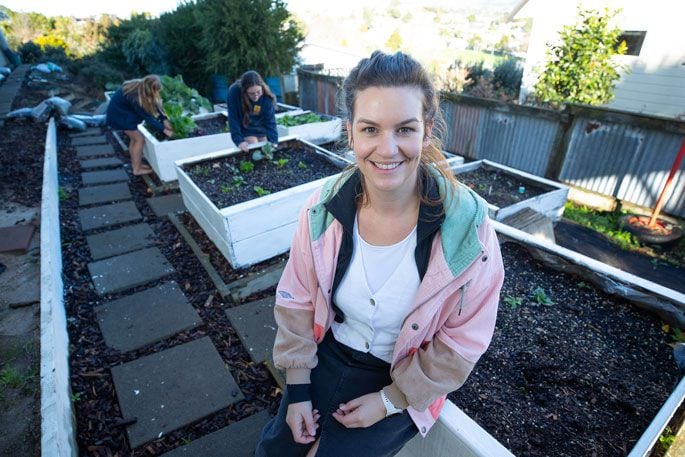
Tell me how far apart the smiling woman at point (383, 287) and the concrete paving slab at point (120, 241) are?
10.5 feet

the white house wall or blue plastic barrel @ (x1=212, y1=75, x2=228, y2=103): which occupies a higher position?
the white house wall

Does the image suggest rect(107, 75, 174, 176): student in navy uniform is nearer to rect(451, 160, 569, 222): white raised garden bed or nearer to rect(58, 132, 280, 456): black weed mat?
rect(58, 132, 280, 456): black weed mat

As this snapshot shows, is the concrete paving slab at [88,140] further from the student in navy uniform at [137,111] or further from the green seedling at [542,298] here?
the green seedling at [542,298]

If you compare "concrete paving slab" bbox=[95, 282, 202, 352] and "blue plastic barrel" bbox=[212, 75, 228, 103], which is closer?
"concrete paving slab" bbox=[95, 282, 202, 352]

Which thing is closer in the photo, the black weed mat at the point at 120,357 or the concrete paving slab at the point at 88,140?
the black weed mat at the point at 120,357

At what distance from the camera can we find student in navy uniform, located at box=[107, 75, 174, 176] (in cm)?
594

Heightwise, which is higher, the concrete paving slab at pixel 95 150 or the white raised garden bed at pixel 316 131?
the white raised garden bed at pixel 316 131

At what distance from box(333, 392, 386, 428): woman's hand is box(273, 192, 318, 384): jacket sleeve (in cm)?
24

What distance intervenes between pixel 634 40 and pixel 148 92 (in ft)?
32.0

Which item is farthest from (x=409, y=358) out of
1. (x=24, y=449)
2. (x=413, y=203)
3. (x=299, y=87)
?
(x=299, y=87)

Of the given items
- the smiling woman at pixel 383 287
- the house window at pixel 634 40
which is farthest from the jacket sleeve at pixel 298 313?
the house window at pixel 634 40

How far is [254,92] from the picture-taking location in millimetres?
5070

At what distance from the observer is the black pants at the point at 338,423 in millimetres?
1527

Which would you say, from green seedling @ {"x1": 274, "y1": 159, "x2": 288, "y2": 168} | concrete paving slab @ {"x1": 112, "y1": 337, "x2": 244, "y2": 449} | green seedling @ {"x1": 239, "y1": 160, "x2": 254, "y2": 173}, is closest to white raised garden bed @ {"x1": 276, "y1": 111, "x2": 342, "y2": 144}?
green seedling @ {"x1": 274, "y1": 159, "x2": 288, "y2": 168}
